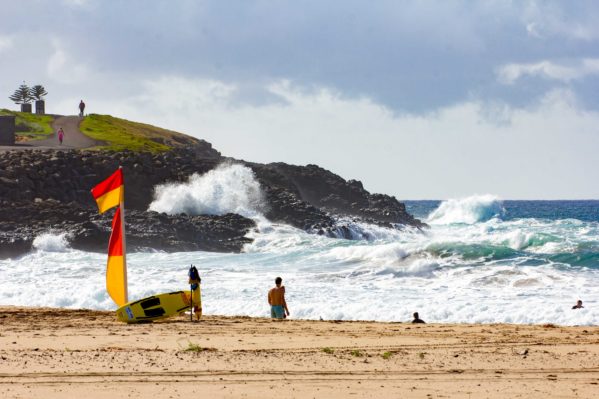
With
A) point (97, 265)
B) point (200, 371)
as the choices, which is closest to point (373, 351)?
point (200, 371)

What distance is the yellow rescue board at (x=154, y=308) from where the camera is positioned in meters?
16.4

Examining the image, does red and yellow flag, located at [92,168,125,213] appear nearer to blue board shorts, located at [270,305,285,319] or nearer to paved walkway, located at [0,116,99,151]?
blue board shorts, located at [270,305,285,319]

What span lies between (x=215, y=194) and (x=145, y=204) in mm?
5063

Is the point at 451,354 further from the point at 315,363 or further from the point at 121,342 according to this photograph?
the point at 121,342

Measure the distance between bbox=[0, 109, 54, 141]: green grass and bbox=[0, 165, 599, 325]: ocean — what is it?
85.5 ft

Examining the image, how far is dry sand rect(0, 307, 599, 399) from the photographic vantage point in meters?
9.93

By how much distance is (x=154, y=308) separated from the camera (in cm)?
1677

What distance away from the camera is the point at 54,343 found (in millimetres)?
13195

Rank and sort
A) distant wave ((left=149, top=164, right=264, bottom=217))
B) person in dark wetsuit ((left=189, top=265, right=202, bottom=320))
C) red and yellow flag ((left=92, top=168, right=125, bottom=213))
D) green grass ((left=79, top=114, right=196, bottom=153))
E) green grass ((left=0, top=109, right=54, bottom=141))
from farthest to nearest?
green grass ((left=0, top=109, right=54, bottom=141)) < green grass ((left=79, top=114, right=196, bottom=153)) < distant wave ((left=149, top=164, right=264, bottom=217)) < red and yellow flag ((left=92, top=168, right=125, bottom=213)) < person in dark wetsuit ((left=189, top=265, right=202, bottom=320))

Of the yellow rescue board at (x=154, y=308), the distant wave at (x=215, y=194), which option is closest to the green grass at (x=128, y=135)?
the distant wave at (x=215, y=194)

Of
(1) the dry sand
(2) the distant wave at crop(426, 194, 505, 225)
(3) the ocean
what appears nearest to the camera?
(1) the dry sand

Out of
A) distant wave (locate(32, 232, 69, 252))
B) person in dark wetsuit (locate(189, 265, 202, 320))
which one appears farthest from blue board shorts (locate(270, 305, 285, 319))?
distant wave (locate(32, 232, 69, 252))

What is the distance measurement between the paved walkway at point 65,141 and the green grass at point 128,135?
687 millimetres

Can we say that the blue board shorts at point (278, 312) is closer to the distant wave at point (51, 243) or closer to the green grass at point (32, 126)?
the distant wave at point (51, 243)
